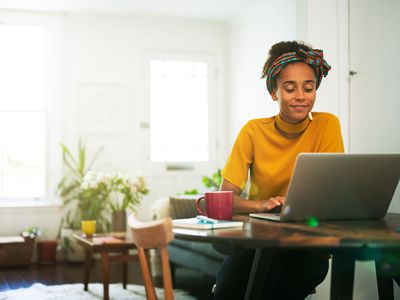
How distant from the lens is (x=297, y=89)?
2156 mm

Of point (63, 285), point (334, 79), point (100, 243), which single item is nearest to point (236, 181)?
point (334, 79)

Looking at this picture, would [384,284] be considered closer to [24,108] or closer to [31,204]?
[31,204]

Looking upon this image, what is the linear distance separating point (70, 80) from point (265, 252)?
17.6 ft

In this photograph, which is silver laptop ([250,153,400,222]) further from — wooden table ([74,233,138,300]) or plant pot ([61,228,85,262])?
plant pot ([61,228,85,262])

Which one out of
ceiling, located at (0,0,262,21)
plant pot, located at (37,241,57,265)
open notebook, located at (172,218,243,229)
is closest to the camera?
open notebook, located at (172,218,243,229)

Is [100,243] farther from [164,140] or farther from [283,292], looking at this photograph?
[164,140]

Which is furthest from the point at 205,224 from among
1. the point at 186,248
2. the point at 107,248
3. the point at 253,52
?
the point at 253,52

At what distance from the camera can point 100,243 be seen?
425 cm

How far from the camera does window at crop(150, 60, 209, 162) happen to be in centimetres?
725

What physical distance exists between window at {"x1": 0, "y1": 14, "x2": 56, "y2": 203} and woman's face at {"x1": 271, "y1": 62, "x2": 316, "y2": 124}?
16.6 feet

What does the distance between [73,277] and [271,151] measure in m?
3.67

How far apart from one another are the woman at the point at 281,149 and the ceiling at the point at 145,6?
458 cm

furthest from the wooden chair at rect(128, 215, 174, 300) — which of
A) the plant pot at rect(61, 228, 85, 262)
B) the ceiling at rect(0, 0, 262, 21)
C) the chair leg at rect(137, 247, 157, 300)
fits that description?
the ceiling at rect(0, 0, 262, 21)

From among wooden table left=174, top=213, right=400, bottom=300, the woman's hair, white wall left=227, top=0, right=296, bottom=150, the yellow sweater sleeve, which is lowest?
wooden table left=174, top=213, right=400, bottom=300
